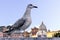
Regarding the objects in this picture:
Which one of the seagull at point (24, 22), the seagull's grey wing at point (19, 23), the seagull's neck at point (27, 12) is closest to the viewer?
the seagull at point (24, 22)

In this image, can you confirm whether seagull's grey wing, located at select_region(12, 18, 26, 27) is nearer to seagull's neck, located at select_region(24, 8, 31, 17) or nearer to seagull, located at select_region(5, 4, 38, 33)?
seagull, located at select_region(5, 4, 38, 33)

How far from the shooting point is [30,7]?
21.6 feet

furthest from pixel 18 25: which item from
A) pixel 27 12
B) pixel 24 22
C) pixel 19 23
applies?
pixel 27 12

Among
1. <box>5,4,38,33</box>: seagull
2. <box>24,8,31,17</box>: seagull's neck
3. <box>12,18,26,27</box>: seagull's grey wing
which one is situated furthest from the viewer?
<box>12,18,26,27</box>: seagull's grey wing

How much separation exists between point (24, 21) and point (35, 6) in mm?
541

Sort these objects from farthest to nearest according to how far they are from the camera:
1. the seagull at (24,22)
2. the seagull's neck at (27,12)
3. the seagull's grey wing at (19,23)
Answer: the seagull's grey wing at (19,23)
the seagull's neck at (27,12)
the seagull at (24,22)

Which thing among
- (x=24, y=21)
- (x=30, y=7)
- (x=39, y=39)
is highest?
(x=30, y=7)

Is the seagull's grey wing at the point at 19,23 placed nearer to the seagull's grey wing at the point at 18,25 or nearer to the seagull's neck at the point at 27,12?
the seagull's grey wing at the point at 18,25

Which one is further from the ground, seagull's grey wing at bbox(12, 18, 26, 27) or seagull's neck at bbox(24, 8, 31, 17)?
seagull's neck at bbox(24, 8, 31, 17)

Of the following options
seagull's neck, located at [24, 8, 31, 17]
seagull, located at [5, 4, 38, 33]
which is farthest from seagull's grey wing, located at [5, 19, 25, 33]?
seagull's neck, located at [24, 8, 31, 17]

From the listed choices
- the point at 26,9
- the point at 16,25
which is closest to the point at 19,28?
the point at 16,25

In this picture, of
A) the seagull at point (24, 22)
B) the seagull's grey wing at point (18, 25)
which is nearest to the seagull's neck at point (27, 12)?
the seagull at point (24, 22)

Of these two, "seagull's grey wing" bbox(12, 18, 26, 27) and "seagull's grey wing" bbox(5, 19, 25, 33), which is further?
"seagull's grey wing" bbox(12, 18, 26, 27)

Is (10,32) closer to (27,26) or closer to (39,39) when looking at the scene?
(27,26)
